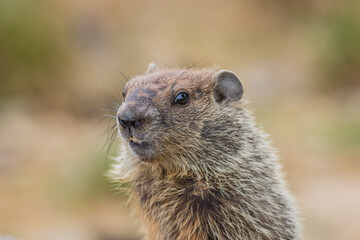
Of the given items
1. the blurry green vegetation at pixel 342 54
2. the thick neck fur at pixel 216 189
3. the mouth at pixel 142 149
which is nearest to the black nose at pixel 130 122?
the mouth at pixel 142 149

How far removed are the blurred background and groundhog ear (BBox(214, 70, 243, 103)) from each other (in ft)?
14.0

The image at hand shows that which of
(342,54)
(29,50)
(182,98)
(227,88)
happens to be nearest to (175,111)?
(182,98)

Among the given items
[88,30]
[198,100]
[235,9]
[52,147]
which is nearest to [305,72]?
[235,9]

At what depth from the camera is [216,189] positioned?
167 inches

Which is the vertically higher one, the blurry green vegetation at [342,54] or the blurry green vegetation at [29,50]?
the blurry green vegetation at [342,54]

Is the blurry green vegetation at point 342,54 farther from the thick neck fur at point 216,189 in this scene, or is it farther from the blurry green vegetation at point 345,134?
the thick neck fur at point 216,189

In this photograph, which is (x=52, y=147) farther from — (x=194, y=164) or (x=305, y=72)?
(x=194, y=164)

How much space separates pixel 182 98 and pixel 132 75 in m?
9.59

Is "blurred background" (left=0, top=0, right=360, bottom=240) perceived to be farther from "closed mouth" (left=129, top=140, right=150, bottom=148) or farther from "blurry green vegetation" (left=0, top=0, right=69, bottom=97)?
"closed mouth" (left=129, top=140, right=150, bottom=148)

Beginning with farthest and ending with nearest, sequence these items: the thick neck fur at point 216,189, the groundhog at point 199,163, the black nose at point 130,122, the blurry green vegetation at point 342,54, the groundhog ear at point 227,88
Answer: the blurry green vegetation at point 342,54 < the groundhog ear at point 227,88 < the thick neck fur at point 216,189 < the groundhog at point 199,163 < the black nose at point 130,122

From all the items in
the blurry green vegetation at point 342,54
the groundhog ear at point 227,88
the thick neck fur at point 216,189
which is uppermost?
the blurry green vegetation at point 342,54

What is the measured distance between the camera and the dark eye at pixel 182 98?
4188mm

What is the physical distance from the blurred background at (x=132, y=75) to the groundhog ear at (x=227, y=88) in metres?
4.26

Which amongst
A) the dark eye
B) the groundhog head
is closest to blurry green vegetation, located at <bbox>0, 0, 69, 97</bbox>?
the groundhog head
